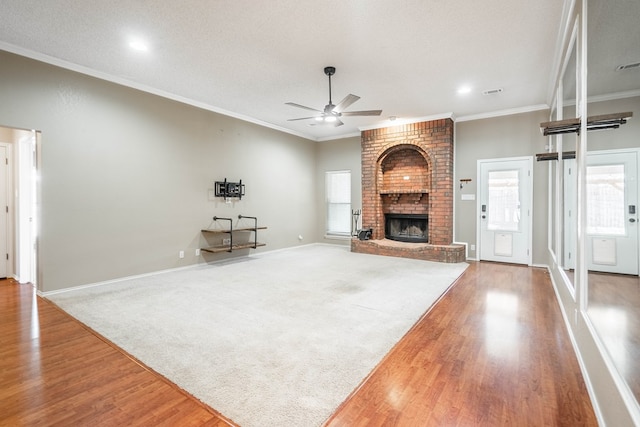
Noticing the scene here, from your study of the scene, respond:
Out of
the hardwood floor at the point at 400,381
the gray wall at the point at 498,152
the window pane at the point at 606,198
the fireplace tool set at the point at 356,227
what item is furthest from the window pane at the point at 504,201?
the window pane at the point at 606,198

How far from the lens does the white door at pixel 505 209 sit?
5877mm

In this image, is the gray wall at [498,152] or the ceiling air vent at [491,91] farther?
the gray wall at [498,152]

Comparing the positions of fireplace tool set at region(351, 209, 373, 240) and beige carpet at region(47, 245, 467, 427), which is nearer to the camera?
beige carpet at region(47, 245, 467, 427)

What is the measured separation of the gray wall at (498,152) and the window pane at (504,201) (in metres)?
0.28

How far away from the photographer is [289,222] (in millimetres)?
7777

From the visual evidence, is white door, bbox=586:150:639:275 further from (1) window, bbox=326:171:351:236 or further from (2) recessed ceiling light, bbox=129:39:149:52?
(1) window, bbox=326:171:351:236

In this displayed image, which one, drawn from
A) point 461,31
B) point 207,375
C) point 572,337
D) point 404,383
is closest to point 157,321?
point 207,375

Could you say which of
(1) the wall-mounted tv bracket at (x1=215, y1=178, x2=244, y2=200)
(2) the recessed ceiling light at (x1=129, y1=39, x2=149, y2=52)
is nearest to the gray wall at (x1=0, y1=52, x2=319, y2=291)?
(1) the wall-mounted tv bracket at (x1=215, y1=178, x2=244, y2=200)

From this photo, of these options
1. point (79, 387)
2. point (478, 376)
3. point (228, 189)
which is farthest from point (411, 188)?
point (79, 387)

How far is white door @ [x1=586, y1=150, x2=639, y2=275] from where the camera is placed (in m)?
2.38

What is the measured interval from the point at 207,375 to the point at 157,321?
1.29 metres

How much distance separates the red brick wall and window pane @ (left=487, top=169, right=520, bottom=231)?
770 mm

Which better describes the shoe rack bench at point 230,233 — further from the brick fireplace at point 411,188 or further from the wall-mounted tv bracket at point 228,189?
the brick fireplace at point 411,188

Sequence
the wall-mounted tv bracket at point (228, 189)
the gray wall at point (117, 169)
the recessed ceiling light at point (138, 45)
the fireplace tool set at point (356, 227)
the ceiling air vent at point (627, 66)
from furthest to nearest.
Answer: the fireplace tool set at point (356, 227) → the wall-mounted tv bracket at point (228, 189) → the gray wall at point (117, 169) → the recessed ceiling light at point (138, 45) → the ceiling air vent at point (627, 66)
